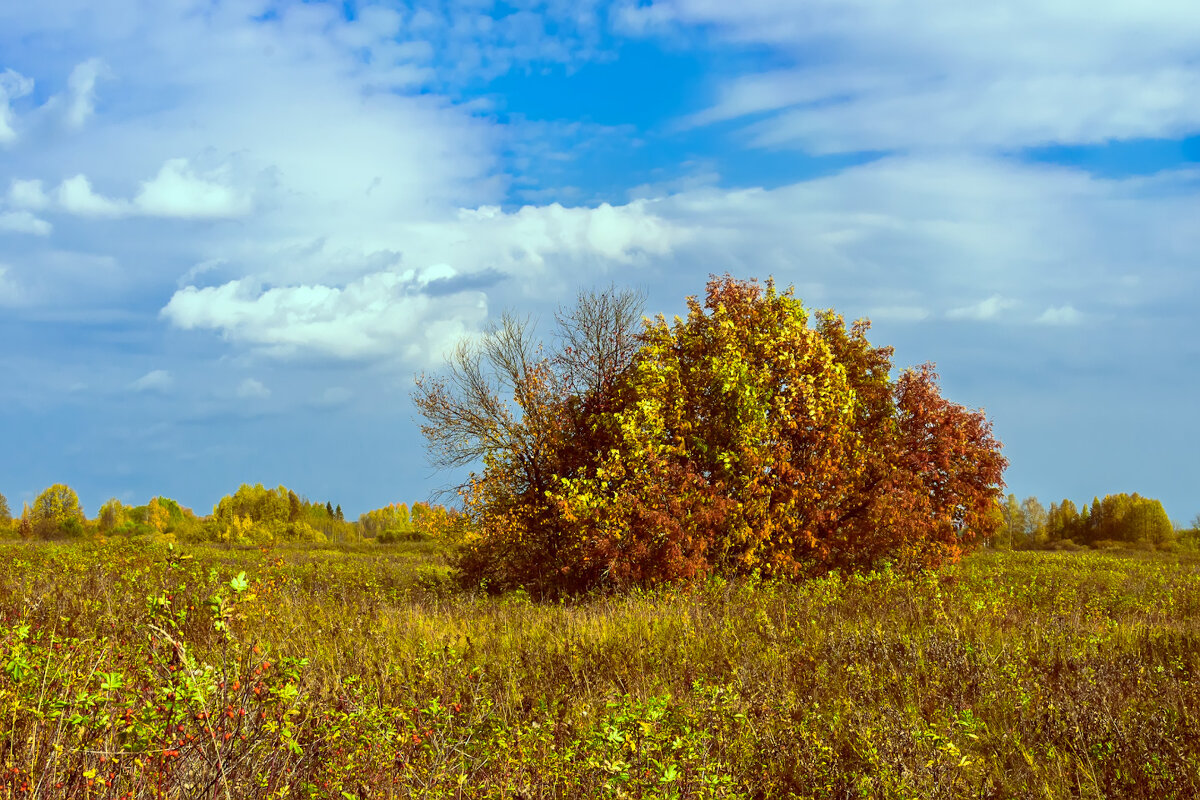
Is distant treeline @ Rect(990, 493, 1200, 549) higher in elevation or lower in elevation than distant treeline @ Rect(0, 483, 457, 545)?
lower

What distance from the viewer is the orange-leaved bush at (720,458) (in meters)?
17.0

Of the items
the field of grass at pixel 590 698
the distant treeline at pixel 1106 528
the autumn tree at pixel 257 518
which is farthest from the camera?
the autumn tree at pixel 257 518

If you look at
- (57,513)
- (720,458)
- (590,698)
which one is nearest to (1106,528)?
(720,458)

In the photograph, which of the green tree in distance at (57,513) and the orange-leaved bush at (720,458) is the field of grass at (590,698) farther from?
the green tree in distance at (57,513)

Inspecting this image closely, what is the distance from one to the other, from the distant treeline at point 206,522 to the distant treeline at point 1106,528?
4870 cm

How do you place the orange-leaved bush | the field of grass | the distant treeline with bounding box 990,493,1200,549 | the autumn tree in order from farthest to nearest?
the autumn tree < the distant treeline with bounding box 990,493,1200,549 < the orange-leaved bush < the field of grass

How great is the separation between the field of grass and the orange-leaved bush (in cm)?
239

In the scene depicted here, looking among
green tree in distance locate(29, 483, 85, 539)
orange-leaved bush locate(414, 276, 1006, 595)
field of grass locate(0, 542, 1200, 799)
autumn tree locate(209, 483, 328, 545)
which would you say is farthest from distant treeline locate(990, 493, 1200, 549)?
green tree in distance locate(29, 483, 85, 539)

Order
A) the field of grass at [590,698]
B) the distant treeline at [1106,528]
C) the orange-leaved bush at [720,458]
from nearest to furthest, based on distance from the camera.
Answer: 1. the field of grass at [590,698]
2. the orange-leaved bush at [720,458]
3. the distant treeline at [1106,528]

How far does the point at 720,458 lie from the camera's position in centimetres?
1714

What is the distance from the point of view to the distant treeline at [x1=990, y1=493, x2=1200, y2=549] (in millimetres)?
58678

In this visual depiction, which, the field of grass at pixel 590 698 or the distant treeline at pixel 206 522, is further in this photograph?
the distant treeline at pixel 206 522

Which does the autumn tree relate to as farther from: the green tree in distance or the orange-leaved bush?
the orange-leaved bush

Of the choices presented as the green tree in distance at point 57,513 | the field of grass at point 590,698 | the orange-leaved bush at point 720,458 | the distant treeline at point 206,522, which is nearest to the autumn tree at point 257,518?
the distant treeline at point 206,522
